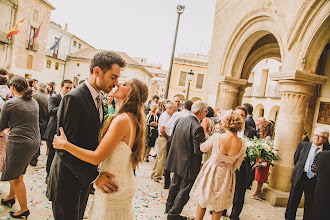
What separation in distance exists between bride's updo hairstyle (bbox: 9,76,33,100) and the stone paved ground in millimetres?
1882

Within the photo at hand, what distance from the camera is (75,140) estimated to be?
2.04 m

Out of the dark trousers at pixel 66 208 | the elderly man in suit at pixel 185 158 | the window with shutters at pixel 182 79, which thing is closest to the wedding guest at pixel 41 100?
the elderly man in suit at pixel 185 158

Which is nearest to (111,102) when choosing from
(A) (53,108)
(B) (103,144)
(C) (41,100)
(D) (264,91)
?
(C) (41,100)

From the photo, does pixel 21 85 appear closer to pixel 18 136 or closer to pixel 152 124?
pixel 18 136

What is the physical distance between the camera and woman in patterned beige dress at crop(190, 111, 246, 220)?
3547mm

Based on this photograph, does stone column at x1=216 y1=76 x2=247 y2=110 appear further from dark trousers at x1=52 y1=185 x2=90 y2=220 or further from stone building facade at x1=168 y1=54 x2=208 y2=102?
stone building facade at x1=168 y1=54 x2=208 y2=102

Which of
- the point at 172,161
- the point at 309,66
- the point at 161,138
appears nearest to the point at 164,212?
the point at 172,161

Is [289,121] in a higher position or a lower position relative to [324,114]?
lower

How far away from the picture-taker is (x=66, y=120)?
2.02 m

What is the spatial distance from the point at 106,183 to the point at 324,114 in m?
6.69

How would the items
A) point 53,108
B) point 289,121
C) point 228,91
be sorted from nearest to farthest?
point 53,108 → point 289,121 → point 228,91

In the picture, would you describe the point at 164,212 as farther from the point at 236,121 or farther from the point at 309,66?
the point at 309,66

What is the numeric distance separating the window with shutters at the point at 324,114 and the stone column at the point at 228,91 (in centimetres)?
240

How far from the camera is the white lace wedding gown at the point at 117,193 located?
7.26 ft
